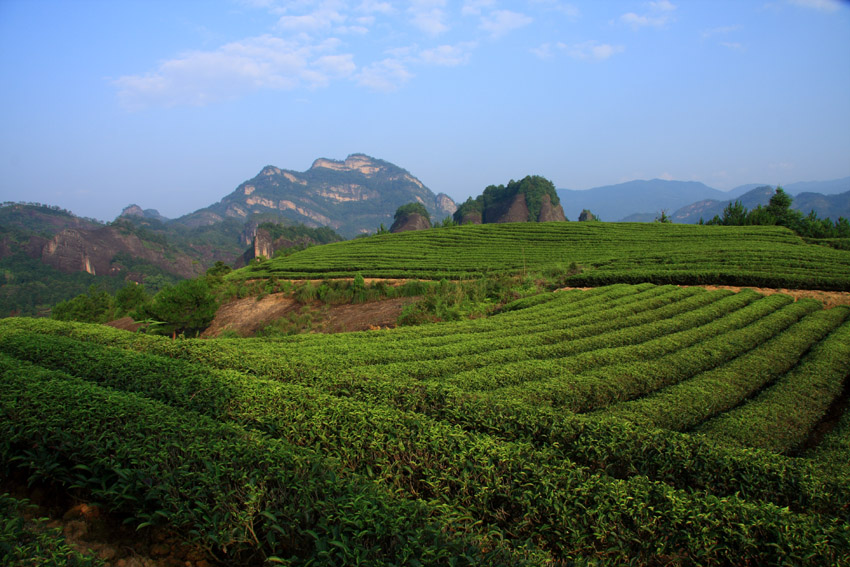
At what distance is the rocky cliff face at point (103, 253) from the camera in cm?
7581

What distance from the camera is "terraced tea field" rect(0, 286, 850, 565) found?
113 inches

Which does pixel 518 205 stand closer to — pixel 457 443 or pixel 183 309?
pixel 183 309

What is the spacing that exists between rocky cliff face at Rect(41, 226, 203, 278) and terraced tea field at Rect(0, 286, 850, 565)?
80.1 m

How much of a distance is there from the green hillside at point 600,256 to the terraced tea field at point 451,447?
381 inches

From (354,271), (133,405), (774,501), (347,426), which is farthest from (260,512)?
(354,271)

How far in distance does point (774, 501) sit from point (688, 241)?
28.2 metres

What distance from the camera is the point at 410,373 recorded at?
21.8 feet

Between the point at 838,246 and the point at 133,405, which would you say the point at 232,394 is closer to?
the point at 133,405

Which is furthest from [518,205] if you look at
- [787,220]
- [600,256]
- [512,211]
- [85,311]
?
[85,311]

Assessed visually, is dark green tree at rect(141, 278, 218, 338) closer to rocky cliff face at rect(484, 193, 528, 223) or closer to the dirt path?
the dirt path

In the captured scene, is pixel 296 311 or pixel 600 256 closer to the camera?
pixel 296 311

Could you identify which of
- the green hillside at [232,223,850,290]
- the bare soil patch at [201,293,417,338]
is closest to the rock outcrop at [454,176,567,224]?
the green hillside at [232,223,850,290]

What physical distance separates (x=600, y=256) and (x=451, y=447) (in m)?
24.3

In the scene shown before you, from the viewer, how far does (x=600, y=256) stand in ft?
84.0
